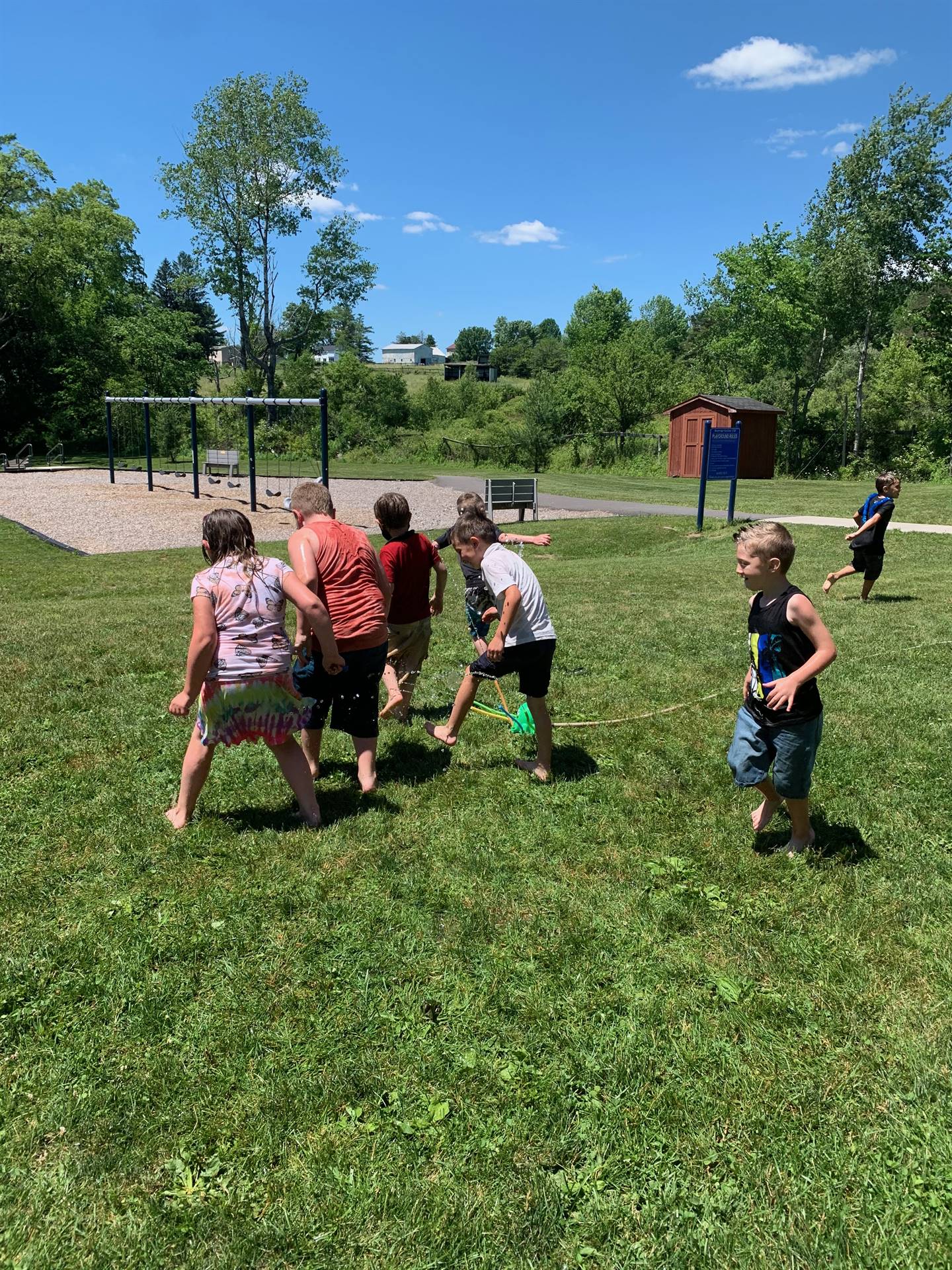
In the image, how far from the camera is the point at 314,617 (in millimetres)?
4125

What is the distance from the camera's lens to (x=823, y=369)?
44.0 meters

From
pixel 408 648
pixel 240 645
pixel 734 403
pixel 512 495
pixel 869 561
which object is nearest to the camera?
pixel 240 645

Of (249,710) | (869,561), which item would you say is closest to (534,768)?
(249,710)

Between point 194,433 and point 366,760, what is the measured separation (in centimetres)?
2135

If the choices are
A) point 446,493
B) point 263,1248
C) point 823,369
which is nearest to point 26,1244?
point 263,1248

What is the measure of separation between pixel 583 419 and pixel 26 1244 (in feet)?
143

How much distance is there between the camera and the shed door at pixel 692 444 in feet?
111

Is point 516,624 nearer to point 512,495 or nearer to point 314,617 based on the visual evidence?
point 314,617

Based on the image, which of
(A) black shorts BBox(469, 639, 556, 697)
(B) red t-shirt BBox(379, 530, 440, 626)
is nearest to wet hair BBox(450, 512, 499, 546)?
(B) red t-shirt BBox(379, 530, 440, 626)

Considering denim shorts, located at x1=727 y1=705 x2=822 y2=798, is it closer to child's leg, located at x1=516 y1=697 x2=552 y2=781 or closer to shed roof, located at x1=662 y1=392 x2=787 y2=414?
child's leg, located at x1=516 y1=697 x2=552 y2=781

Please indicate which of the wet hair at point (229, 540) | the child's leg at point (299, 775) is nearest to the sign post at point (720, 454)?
the child's leg at point (299, 775)

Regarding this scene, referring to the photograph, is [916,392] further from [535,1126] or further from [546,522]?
[535,1126]

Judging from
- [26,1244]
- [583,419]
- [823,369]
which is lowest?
[26,1244]

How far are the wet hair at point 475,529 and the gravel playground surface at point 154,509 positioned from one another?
39.1 feet
